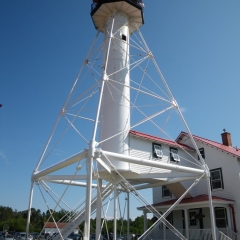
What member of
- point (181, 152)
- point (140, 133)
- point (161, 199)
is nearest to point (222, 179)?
point (181, 152)

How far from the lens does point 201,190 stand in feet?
71.6

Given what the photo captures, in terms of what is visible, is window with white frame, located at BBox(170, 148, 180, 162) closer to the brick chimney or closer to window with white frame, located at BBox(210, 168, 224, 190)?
window with white frame, located at BBox(210, 168, 224, 190)

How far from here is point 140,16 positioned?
19.9 m

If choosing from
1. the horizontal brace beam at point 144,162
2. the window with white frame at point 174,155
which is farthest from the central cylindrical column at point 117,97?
the window with white frame at point 174,155

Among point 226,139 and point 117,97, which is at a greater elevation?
point 226,139

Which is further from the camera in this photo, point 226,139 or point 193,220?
point 226,139

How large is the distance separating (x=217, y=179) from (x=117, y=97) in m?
10.5

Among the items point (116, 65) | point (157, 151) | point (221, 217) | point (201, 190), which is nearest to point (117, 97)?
point (116, 65)

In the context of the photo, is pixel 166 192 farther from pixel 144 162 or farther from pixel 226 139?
pixel 144 162

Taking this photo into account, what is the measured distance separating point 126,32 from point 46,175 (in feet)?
35.1

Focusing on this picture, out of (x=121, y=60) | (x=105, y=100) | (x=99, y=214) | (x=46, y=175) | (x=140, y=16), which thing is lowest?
(x=99, y=214)

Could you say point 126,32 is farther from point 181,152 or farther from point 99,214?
point 99,214

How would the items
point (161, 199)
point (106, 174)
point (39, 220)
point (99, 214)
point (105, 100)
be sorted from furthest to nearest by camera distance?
point (39, 220) → point (161, 199) → point (105, 100) → point (106, 174) → point (99, 214)

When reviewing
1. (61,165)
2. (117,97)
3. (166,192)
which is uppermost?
(117,97)
